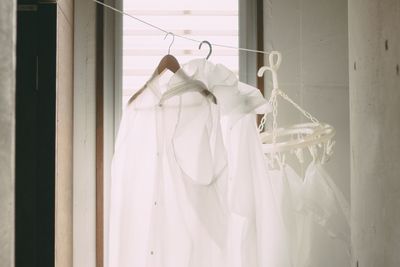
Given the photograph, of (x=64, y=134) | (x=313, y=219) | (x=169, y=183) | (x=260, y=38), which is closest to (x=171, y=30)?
(x=260, y=38)

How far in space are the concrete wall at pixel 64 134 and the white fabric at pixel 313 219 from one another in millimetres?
734

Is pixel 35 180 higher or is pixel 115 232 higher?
pixel 35 180

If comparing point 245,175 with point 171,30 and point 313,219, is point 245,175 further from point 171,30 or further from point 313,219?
point 171,30

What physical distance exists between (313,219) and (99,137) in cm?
95

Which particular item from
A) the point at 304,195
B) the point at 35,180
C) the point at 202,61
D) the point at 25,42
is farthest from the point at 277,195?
the point at 25,42

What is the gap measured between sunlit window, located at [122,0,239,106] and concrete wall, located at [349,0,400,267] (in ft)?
2.56

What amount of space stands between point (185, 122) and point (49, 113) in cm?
43

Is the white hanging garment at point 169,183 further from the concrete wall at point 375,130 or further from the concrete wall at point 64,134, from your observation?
the concrete wall at point 375,130

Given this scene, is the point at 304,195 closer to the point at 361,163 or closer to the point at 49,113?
the point at 361,163

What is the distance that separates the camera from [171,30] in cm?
197

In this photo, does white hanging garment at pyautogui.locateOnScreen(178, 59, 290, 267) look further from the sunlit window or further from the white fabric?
the sunlit window

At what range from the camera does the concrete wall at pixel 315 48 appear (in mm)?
1981

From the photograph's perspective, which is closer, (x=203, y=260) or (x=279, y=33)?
(x=203, y=260)

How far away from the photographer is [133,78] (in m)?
1.96
